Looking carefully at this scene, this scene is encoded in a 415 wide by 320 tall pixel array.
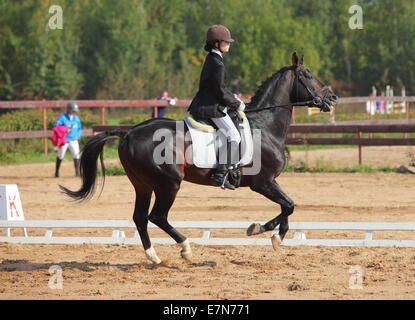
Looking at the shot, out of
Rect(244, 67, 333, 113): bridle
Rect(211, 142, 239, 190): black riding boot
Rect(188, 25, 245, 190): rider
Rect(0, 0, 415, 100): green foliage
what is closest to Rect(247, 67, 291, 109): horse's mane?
Rect(244, 67, 333, 113): bridle

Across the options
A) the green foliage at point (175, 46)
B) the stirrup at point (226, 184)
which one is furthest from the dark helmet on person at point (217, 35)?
the green foliage at point (175, 46)

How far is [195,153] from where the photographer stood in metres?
8.95

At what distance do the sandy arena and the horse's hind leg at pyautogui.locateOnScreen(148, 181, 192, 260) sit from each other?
0.79 ft

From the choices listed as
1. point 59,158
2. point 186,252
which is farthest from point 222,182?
point 59,158

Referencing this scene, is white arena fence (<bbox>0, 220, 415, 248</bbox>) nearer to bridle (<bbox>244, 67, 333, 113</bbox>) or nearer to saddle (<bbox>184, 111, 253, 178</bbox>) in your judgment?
saddle (<bbox>184, 111, 253, 178</bbox>)

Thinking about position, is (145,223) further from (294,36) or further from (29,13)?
(294,36)

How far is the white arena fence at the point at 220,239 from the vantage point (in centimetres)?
971

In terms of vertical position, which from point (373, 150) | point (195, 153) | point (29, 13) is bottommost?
point (373, 150)

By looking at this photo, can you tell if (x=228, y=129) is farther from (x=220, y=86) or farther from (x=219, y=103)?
(x=220, y=86)

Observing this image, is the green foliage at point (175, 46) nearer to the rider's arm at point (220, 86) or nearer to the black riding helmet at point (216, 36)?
the black riding helmet at point (216, 36)

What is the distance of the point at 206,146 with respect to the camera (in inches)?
354

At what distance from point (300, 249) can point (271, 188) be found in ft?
3.83

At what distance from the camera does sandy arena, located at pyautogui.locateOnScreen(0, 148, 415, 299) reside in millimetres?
7633
